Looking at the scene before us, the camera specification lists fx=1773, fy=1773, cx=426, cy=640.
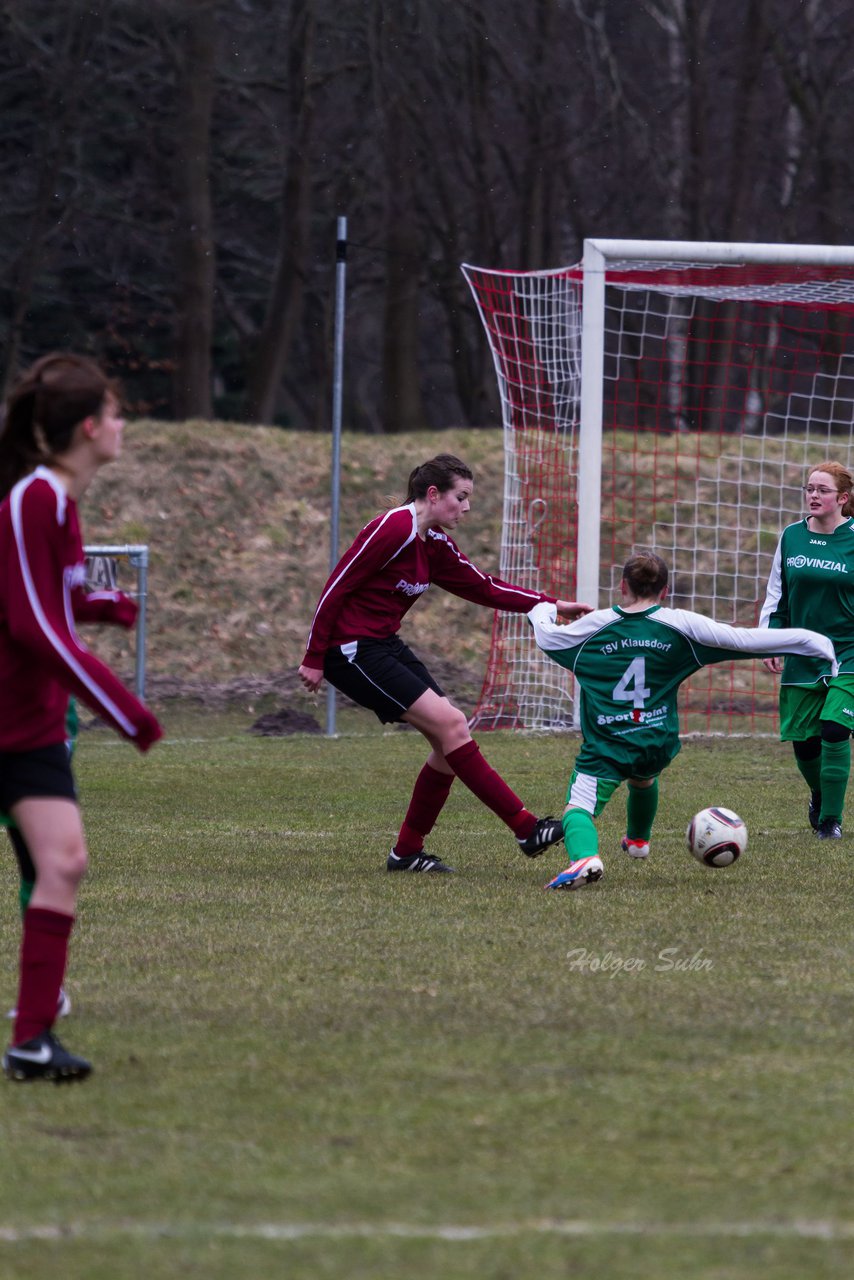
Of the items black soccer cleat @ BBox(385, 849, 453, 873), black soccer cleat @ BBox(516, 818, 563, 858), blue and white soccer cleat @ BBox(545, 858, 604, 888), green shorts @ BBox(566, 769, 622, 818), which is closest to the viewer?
blue and white soccer cleat @ BBox(545, 858, 604, 888)

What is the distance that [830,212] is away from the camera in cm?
2877

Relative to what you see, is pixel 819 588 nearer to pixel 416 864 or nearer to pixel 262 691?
pixel 416 864

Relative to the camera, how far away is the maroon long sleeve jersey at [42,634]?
401 centimetres

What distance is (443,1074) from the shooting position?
13.6ft

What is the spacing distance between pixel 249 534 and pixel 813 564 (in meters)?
11.3

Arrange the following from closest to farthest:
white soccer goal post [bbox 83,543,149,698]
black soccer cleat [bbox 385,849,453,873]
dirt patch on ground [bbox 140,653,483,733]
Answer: black soccer cleat [bbox 385,849,453,873], white soccer goal post [bbox 83,543,149,698], dirt patch on ground [bbox 140,653,483,733]

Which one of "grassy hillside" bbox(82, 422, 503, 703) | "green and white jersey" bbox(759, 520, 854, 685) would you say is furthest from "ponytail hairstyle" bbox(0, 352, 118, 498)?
"grassy hillside" bbox(82, 422, 503, 703)

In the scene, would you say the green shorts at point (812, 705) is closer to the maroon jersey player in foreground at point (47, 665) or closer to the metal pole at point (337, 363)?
the metal pole at point (337, 363)

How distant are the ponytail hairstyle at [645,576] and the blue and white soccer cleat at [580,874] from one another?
105 cm

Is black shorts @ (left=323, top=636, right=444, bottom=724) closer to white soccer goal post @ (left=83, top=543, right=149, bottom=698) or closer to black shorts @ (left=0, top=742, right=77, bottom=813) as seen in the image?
black shorts @ (left=0, top=742, right=77, bottom=813)

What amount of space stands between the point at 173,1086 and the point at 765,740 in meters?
9.31

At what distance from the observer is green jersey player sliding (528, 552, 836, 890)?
6754mm

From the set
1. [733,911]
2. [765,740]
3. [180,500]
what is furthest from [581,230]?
[733,911]

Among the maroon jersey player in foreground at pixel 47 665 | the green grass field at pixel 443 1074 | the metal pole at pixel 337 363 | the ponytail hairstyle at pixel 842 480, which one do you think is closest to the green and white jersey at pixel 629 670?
the green grass field at pixel 443 1074
